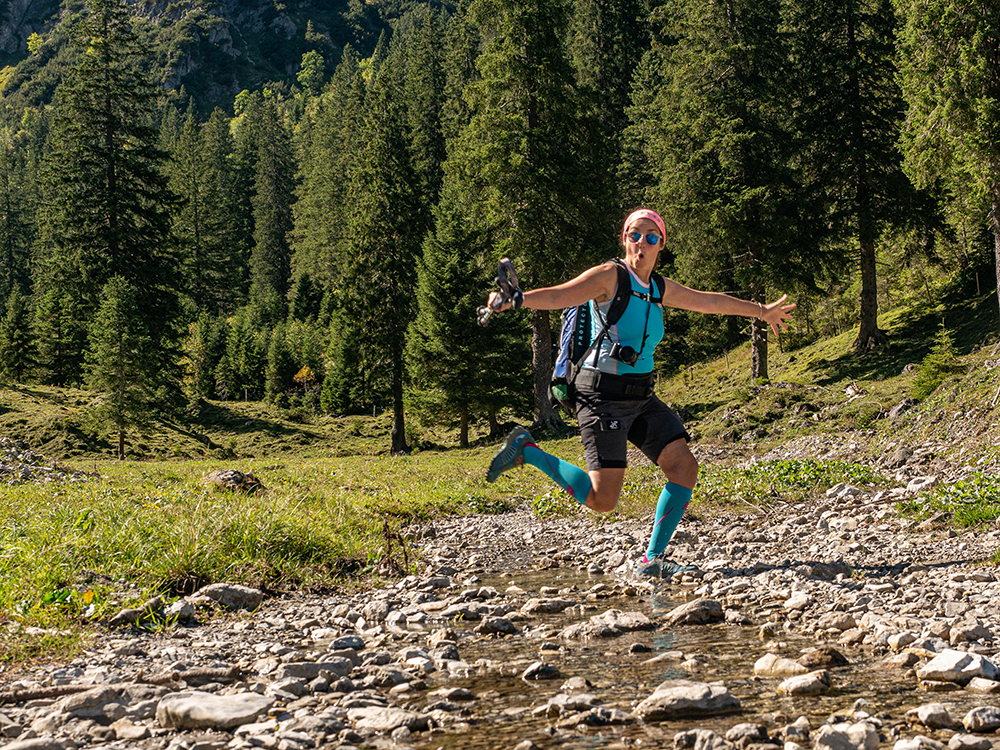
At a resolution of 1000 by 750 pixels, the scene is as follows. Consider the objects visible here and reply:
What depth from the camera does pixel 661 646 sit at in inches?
191

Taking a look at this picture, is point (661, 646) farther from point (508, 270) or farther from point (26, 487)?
point (26, 487)

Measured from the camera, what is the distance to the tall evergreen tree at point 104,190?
Result: 40094mm

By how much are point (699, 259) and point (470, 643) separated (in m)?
26.3

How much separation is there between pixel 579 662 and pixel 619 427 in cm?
182

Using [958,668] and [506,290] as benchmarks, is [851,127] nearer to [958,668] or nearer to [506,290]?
[506,290]

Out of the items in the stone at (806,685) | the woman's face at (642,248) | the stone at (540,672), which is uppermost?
the woman's face at (642,248)

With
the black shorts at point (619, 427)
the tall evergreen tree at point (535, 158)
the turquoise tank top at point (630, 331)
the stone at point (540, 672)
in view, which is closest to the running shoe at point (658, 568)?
the black shorts at point (619, 427)

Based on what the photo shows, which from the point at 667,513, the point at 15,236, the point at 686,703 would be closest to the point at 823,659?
the point at 686,703

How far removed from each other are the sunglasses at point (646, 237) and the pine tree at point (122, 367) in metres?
27.7

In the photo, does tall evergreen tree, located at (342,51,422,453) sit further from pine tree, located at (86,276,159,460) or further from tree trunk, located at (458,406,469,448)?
pine tree, located at (86,276,159,460)

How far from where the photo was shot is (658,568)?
6.66 m

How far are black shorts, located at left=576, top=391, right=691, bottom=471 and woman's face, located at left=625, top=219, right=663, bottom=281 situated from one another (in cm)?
96

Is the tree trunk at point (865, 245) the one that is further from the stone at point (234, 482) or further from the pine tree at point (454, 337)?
the stone at point (234, 482)

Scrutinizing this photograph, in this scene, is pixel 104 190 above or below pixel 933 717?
above
